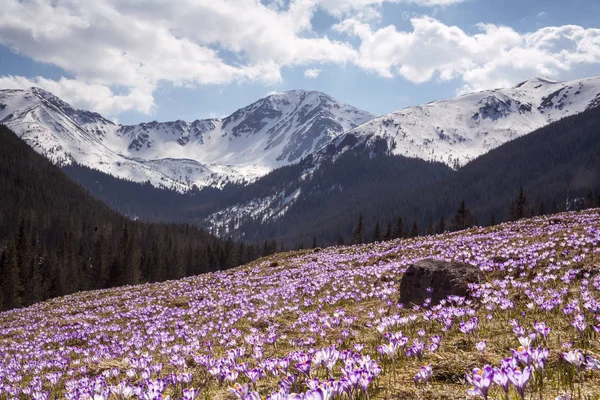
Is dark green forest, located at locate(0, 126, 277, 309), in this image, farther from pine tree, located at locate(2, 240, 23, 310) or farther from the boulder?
the boulder

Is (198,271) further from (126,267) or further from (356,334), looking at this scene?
(356,334)

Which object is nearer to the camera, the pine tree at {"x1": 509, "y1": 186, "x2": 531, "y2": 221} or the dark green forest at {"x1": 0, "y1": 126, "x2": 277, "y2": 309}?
the dark green forest at {"x1": 0, "y1": 126, "x2": 277, "y2": 309}

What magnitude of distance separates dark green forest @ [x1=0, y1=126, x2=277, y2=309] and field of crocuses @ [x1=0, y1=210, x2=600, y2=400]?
4753 centimetres

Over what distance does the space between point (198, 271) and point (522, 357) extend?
332 ft

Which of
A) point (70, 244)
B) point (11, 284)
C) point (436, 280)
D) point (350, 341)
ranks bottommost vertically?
point (11, 284)

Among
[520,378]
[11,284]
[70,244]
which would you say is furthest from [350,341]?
[70,244]

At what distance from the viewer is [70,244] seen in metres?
92.4

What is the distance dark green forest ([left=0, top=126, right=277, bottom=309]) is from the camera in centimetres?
6469

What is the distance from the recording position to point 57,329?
17.8 meters

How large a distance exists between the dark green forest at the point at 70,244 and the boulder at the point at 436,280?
5701 centimetres

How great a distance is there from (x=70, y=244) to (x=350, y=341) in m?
102

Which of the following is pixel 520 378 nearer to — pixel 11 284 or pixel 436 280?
pixel 436 280

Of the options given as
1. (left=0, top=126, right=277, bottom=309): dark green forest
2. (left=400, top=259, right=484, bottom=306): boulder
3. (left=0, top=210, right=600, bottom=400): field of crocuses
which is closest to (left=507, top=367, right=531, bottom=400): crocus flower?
(left=0, top=210, right=600, bottom=400): field of crocuses

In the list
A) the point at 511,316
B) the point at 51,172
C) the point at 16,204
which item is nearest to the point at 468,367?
the point at 511,316
